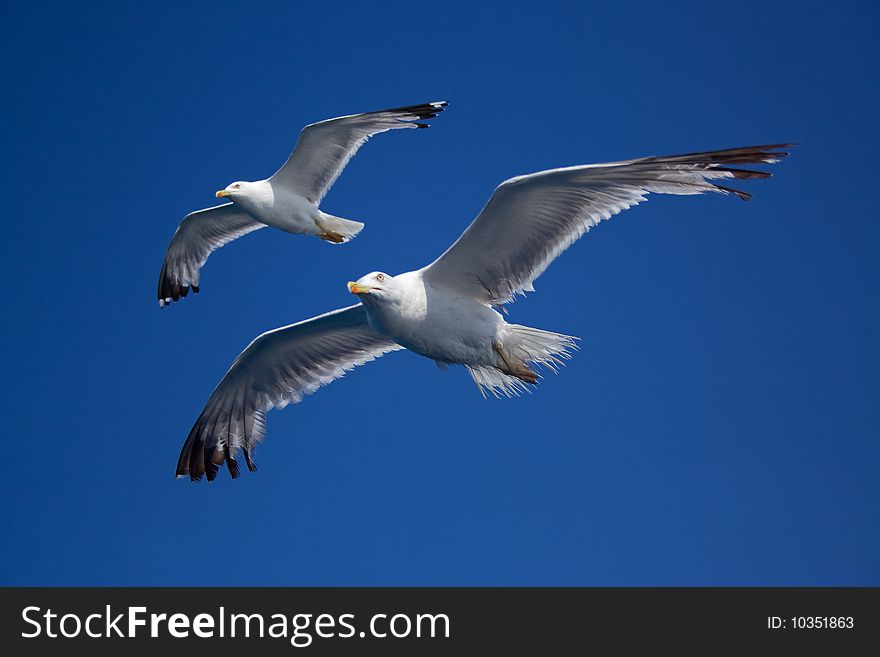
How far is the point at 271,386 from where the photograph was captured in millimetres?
10578

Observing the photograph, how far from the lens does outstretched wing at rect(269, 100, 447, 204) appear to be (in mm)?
12453

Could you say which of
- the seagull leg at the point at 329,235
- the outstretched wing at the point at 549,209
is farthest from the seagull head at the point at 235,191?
the outstretched wing at the point at 549,209

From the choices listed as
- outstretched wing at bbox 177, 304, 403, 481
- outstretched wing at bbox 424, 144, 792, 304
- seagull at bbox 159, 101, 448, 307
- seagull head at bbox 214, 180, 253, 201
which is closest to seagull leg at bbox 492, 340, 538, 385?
outstretched wing at bbox 424, 144, 792, 304

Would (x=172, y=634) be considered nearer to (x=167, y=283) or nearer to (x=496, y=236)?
(x=496, y=236)

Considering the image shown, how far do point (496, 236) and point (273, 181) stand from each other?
5.82 meters

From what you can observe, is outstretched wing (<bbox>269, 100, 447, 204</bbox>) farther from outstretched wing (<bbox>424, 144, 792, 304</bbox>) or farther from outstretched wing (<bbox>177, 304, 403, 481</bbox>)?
outstretched wing (<bbox>424, 144, 792, 304</bbox>)

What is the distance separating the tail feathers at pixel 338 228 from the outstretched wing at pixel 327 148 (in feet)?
1.36

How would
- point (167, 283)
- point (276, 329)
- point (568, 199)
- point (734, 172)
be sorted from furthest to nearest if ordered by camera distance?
point (167, 283) → point (276, 329) → point (568, 199) → point (734, 172)

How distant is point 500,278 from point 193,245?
764 centimetres

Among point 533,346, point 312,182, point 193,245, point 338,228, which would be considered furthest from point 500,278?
point 193,245

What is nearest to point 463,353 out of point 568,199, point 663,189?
point 568,199

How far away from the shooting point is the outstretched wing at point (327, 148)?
490 inches

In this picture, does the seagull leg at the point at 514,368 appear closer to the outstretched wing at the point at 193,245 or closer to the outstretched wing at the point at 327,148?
the outstretched wing at the point at 327,148

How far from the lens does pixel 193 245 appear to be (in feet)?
49.5
